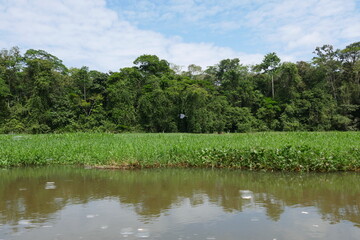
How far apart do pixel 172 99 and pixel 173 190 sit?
96.4 ft

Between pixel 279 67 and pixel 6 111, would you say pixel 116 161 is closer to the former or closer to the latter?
pixel 6 111

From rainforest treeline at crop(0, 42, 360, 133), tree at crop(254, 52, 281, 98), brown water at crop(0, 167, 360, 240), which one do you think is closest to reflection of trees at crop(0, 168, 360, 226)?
brown water at crop(0, 167, 360, 240)

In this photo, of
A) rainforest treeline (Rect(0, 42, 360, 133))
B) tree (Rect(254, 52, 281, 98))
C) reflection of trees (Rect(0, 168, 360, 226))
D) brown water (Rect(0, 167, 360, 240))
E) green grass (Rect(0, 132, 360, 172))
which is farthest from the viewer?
tree (Rect(254, 52, 281, 98))

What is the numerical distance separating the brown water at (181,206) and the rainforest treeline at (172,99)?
25.1 metres

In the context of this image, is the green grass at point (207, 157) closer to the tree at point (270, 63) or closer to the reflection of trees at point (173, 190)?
the reflection of trees at point (173, 190)

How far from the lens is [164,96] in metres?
34.8

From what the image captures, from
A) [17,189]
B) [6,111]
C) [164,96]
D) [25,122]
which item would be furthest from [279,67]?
[17,189]

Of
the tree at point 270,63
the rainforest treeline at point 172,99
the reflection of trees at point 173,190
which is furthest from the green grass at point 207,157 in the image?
the tree at point 270,63

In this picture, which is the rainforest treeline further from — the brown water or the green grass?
the brown water

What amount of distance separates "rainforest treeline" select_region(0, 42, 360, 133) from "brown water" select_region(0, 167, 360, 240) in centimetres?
2508

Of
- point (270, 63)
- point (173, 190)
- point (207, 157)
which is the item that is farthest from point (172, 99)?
point (173, 190)

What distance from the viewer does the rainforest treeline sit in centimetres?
3309

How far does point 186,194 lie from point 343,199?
310 cm

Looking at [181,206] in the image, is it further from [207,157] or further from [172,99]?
[172,99]
